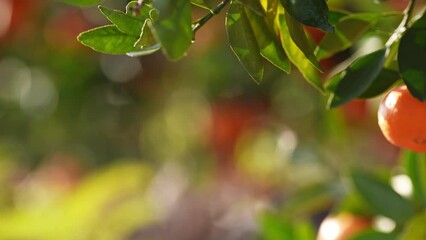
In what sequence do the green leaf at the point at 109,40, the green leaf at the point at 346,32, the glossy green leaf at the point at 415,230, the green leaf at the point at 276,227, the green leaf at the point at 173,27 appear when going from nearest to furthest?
the green leaf at the point at 173,27, the green leaf at the point at 109,40, the green leaf at the point at 346,32, the glossy green leaf at the point at 415,230, the green leaf at the point at 276,227

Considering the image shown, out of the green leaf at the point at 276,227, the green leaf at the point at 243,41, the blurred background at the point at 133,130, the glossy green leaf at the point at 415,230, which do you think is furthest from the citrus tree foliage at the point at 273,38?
the blurred background at the point at 133,130

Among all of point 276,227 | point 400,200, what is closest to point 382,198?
point 400,200

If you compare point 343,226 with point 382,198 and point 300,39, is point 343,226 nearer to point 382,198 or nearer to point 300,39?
point 382,198

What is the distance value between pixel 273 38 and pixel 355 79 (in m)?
0.07

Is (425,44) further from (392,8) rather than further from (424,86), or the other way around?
(392,8)

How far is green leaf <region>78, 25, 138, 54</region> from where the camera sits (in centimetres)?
56

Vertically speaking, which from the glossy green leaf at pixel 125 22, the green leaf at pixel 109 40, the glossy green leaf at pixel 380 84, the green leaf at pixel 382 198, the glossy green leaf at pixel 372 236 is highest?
the glossy green leaf at pixel 125 22

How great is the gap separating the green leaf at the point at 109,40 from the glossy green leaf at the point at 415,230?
354 mm


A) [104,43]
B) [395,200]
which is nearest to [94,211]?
[395,200]

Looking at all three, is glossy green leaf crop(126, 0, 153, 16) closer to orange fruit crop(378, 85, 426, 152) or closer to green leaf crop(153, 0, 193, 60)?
green leaf crop(153, 0, 193, 60)

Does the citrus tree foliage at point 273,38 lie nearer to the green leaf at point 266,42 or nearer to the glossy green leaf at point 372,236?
A: the green leaf at point 266,42

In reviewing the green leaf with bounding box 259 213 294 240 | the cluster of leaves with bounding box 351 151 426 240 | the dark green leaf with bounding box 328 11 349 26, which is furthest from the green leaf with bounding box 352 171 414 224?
the dark green leaf with bounding box 328 11 349 26

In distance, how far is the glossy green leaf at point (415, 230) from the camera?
31.7 inches

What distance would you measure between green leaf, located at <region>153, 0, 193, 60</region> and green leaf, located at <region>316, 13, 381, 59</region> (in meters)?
0.21
